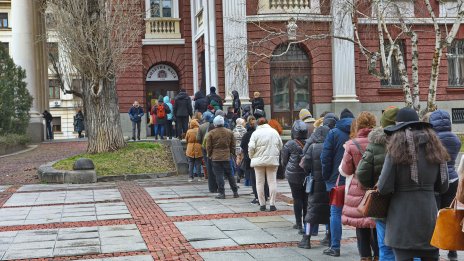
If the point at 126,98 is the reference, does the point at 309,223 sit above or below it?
below

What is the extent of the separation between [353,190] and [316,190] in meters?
1.59

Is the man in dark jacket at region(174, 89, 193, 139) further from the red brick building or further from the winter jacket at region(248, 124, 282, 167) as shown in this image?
the winter jacket at region(248, 124, 282, 167)

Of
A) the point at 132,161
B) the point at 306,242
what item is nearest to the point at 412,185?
the point at 306,242

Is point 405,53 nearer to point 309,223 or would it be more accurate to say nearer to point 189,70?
point 189,70

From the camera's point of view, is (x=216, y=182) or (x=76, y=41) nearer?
(x=216, y=182)

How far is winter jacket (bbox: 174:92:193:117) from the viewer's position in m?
22.7

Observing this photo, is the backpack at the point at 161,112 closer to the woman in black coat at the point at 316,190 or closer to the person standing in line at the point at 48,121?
the person standing in line at the point at 48,121

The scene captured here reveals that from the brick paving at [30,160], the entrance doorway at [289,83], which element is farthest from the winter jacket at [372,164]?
the entrance doorway at [289,83]

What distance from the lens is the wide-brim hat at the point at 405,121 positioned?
222 inches

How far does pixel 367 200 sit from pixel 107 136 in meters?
16.5

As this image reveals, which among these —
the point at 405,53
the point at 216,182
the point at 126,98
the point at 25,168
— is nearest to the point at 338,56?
the point at 405,53

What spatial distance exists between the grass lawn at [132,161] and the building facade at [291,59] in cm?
711

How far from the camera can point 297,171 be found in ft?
31.8

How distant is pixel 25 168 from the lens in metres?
22.2
